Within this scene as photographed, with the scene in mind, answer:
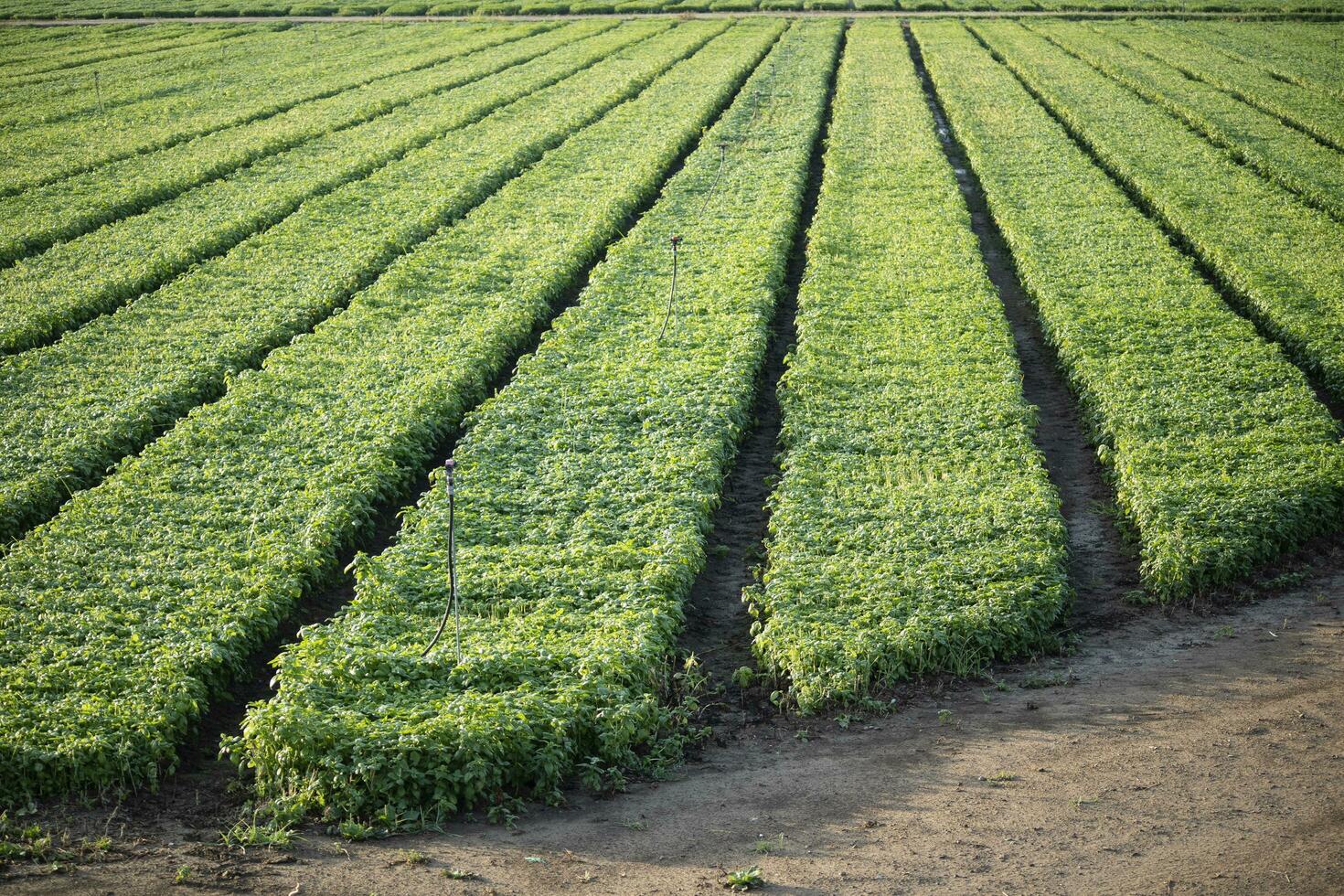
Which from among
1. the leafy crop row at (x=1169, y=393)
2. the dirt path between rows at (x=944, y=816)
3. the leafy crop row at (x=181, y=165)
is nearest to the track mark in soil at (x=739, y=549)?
the dirt path between rows at (x=944, y=816)

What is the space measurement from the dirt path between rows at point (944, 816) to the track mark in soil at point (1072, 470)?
→ 1653 millimetres

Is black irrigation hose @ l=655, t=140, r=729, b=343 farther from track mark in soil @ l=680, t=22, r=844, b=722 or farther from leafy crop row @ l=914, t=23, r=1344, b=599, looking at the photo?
leafy crop row @ l=914, t=23, r=1344, b=599

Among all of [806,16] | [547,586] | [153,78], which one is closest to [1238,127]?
[547,586]

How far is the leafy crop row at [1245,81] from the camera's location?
38.9 meters

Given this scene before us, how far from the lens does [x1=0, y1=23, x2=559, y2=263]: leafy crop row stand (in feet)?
90.1

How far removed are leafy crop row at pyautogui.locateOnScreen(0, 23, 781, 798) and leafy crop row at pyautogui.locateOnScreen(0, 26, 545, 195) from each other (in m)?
14.9

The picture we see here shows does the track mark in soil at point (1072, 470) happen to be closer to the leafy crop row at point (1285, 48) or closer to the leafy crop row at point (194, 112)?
the leafy crop row at point (194, 112)

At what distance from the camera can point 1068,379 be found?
1975 cm

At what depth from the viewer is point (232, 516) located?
1444 centimetres

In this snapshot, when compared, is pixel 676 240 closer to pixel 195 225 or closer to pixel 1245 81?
pixel 195 225

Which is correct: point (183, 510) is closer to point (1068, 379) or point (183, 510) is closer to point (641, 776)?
point (641, 776)

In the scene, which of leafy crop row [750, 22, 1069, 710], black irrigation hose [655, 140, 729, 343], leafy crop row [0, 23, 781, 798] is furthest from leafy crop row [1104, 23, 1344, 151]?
leafy crop row [0, 23, 781, 798]

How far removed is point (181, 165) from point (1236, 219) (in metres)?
27.8

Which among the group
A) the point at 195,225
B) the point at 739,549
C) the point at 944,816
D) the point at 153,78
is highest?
the point at 153,78
